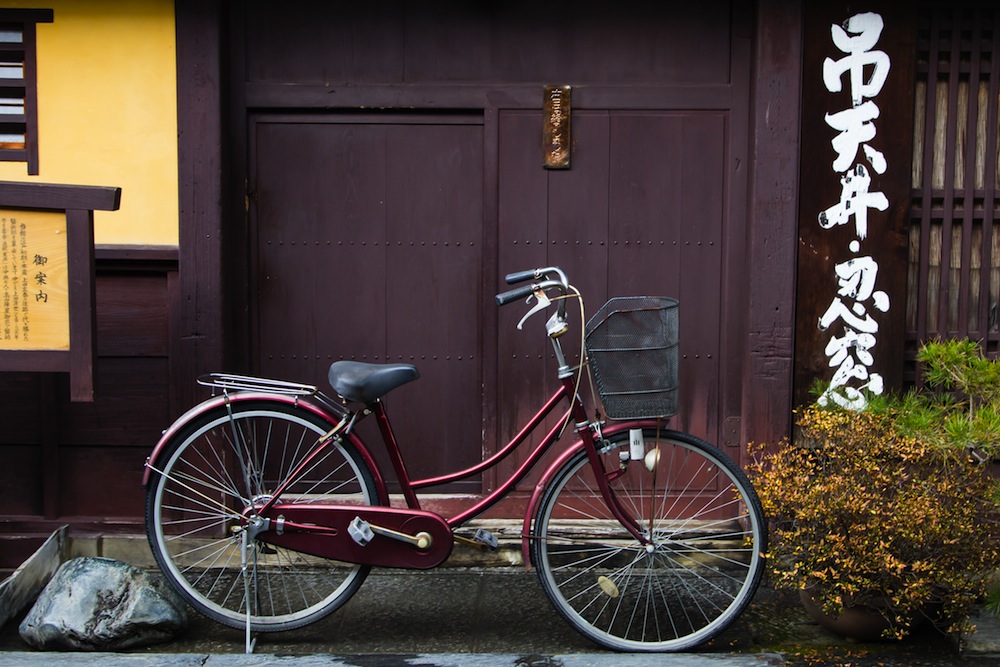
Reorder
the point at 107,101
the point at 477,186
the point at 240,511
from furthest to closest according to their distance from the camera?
the point at 477,186 → the point at 240,511 → the point at 107,101

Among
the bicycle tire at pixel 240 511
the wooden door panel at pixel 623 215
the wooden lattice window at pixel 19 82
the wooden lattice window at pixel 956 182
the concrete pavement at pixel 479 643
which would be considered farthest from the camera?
the wooden door panel at pixel 623 215

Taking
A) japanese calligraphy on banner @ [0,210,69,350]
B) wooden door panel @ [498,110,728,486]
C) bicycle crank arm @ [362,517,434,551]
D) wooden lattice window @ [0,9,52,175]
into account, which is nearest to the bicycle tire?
bicycle crank arm @ [362,517,434,551]

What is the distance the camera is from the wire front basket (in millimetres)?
4117

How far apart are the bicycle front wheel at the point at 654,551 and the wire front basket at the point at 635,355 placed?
0.71 ft

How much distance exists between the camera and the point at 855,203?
17.7ft

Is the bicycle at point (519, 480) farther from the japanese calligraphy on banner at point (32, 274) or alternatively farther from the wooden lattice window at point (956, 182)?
the wooden lattice window at point (956, 182)

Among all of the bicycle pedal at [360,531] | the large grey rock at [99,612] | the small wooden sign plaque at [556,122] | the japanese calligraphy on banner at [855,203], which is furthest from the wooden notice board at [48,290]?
the japanese calligraphy on banner at [855,203]

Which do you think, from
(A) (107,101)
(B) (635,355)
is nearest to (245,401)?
(B) (635,355)

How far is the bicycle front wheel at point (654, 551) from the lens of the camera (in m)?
4.34

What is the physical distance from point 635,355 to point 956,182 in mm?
2661

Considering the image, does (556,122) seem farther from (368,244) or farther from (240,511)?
(240,511)

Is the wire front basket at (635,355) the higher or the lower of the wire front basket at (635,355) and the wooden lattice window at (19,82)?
the lower

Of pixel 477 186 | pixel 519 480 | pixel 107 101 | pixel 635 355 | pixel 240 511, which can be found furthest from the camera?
pixel 477 186

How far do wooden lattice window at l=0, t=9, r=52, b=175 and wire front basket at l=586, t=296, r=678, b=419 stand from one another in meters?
3.40
